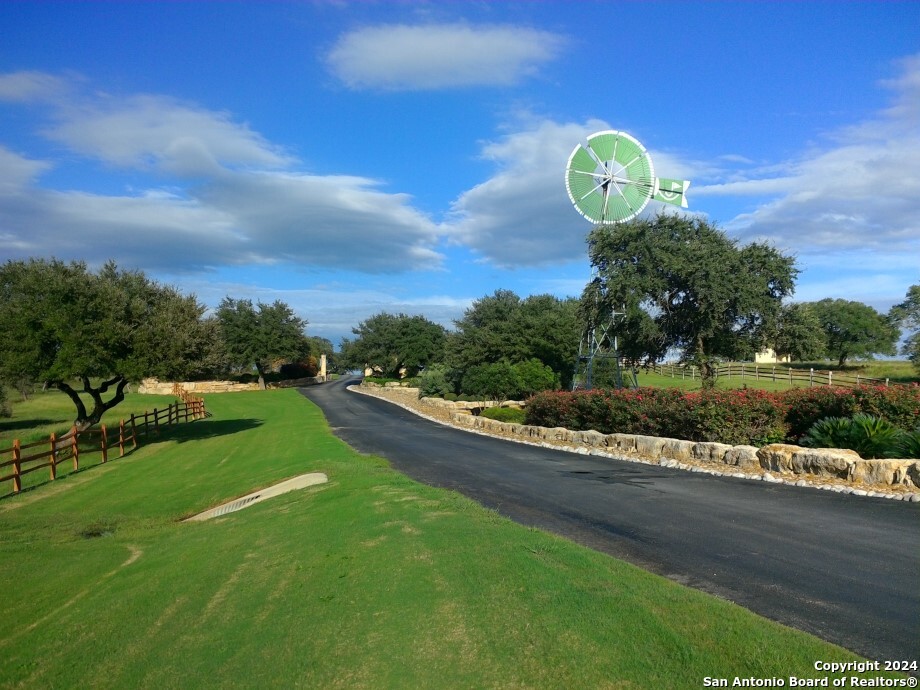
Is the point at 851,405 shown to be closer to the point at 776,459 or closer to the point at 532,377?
the point at 776,459

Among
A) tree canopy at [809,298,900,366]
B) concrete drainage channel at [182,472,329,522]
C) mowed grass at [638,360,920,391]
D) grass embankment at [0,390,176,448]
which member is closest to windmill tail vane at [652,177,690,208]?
mowed grass at [638,360,920,391]

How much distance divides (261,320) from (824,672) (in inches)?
3107

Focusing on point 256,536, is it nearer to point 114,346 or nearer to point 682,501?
point 682,501

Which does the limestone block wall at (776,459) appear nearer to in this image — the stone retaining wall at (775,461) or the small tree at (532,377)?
the stone retaining wall at (775,461)

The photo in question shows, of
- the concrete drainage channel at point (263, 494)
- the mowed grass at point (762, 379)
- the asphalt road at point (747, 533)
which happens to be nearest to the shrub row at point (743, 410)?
the asphalt road at point (747, 533)

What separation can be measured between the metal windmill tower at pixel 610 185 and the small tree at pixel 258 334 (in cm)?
5034

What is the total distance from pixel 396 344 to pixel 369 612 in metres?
82.6

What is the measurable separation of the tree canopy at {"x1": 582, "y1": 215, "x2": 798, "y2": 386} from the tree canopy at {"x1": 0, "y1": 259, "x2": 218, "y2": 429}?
20778 millimetres

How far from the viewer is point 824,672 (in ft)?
13.6

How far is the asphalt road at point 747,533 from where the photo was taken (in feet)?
18.9

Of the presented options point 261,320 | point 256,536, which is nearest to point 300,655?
point 256,536

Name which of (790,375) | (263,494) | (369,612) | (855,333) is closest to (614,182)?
(790,375)

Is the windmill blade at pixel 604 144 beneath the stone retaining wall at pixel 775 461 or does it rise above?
above

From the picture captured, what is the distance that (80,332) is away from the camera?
1106 inches
